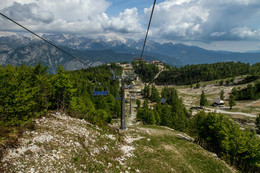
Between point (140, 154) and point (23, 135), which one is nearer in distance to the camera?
point (23, 135)

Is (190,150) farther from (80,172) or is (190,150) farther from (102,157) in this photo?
(80,172)

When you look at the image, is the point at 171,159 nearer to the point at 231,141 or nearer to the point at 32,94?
the point at 231,141

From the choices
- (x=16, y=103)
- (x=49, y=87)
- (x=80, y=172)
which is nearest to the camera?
(x=80, y=172)

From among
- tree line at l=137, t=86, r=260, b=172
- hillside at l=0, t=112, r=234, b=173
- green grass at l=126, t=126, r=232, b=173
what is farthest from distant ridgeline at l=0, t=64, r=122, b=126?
tree line at l=137, t=86, r=260, b=172

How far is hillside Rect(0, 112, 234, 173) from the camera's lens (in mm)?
14812

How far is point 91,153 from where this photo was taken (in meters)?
19.3

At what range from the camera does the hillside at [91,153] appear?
14.8 meters

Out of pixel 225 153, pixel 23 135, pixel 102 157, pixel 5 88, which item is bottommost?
pixel 225 153

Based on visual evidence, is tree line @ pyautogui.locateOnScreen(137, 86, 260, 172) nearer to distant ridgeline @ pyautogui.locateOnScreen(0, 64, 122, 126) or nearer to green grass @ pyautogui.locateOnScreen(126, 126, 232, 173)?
green grass @ pyautogui.locateOnScreen(126, 126, 232, 173)

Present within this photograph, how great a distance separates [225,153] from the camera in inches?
1275

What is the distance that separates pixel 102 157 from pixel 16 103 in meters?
14.1

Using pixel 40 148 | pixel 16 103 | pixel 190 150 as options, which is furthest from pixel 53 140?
pixel 190 150

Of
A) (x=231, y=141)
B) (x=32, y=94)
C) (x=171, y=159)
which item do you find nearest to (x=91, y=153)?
(x=32, y=94)

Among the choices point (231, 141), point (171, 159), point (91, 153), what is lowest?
point (171, 159)
